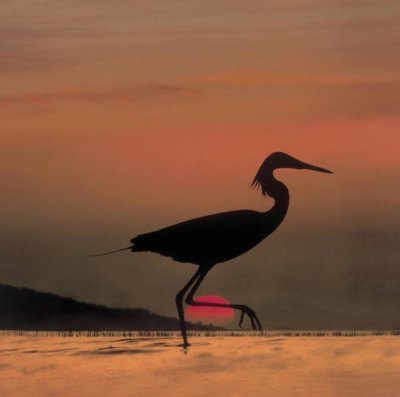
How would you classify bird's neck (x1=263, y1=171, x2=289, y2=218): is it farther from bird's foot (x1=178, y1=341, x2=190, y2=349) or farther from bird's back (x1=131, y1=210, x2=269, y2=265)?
bird's foot (x1=178, y1=341, x2=190, y2=349)

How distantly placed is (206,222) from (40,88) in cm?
93

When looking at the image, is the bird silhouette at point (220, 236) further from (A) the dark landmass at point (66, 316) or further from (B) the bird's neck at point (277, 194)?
(A) the dark landmass at point (66, 316)

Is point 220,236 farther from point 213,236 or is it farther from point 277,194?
point 277,194

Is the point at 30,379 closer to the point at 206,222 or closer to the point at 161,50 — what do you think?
the point at 206,222

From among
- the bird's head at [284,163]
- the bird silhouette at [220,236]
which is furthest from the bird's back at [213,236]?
the bird's head at [284,163]

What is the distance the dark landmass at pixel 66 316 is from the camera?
6531 mm

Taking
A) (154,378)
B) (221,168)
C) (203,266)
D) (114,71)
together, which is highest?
(114,71)

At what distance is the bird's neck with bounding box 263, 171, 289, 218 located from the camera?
Answer: 6.46 metres

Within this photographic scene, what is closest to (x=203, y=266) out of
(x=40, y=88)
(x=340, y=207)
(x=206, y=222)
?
(x=206, y=222)

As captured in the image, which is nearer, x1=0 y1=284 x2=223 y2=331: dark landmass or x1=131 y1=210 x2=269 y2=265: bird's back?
x1=131 y1=210 x2=269 y2=265: bird's back

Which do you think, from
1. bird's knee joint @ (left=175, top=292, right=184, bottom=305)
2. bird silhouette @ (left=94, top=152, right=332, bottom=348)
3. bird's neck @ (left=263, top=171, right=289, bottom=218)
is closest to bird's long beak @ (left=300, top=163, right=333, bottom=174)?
bird silhouette @ (left=94, top=152, right=332, bottom=348)

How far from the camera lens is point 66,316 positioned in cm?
659

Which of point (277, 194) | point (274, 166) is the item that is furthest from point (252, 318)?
point (274, 166)

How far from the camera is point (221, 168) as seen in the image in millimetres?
6500
